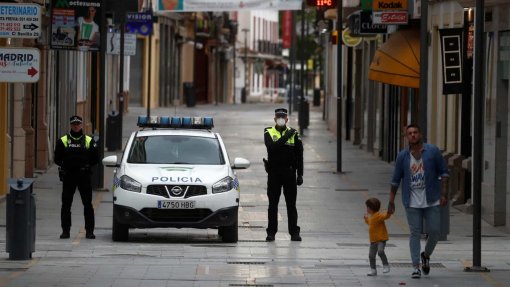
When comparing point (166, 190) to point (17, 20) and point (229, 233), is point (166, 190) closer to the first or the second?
point (229, 233)

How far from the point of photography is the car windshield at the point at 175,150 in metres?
20.8

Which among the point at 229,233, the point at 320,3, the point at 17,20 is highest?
the point at 320,3

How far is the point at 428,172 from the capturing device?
632 inches

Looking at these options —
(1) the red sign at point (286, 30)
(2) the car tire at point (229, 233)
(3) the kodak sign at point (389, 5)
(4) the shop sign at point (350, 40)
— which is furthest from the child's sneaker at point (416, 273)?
(1) the red sign at point (286, 30)

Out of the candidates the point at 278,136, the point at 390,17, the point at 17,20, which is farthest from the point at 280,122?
the point at 390,17

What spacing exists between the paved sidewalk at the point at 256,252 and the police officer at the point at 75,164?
0.35 m

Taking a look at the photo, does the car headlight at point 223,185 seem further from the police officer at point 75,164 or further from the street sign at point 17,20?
the street sign at point 17,20

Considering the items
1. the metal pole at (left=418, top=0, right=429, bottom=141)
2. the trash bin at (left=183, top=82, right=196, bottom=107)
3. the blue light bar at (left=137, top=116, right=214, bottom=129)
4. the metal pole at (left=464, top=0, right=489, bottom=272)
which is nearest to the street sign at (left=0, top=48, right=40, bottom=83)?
the blue light bar at (left=137, top=116, right=214, bottom=129)

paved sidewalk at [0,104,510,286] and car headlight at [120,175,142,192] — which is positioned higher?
car headlight at [120,175,142,192]

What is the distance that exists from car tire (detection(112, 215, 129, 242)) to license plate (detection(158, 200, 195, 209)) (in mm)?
701

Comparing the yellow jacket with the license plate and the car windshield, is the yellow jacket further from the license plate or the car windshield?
the car windshield

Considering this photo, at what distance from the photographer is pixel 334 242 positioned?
21000mm

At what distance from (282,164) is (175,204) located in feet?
5.85

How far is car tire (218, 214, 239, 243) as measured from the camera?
20359 mm
